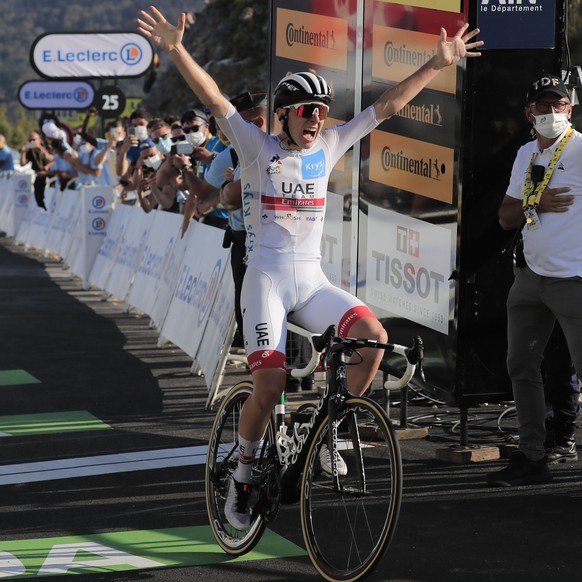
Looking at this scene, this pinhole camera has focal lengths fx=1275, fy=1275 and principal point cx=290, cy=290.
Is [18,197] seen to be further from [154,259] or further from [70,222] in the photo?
[154,259]

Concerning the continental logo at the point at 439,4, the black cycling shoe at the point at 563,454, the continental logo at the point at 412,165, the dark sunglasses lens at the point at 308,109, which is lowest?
the black cycling shoe at the point at 563,454

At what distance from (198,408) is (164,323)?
3.33 metres

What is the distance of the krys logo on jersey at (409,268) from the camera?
7863 mm

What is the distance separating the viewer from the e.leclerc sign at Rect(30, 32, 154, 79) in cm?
3400

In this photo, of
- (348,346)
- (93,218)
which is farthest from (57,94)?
(348,346)

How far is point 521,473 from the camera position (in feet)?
23.9

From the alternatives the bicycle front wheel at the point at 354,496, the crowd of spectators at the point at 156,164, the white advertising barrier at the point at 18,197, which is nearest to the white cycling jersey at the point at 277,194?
the bicycle front wheel at the point at 354,496

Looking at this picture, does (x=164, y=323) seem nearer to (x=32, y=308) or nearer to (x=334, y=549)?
(x=32, y=308)

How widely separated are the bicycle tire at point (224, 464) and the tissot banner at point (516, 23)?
266 cm

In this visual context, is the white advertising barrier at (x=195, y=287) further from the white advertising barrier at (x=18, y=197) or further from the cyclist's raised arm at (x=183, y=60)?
the white advertising barrier at (x=18, y=197)

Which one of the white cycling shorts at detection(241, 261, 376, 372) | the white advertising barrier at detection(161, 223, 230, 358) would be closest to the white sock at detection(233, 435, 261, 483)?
the white cycling shorts at detection(241, 261, 376, 372)

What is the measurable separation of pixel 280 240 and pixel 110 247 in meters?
12.4

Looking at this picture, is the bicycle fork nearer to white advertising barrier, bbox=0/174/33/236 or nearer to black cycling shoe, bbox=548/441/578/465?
black cycling shoe, bbox=548/441/578/465

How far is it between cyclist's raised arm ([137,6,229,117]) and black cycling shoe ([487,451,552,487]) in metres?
2.80
